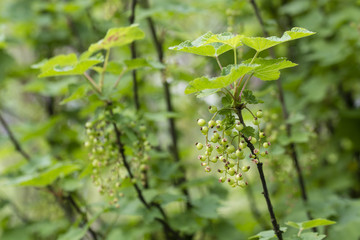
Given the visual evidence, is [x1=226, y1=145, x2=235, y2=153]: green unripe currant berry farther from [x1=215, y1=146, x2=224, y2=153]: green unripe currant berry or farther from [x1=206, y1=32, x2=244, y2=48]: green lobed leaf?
[x1=206, y1=32, x2=244, y2=48]: green lobed leaf

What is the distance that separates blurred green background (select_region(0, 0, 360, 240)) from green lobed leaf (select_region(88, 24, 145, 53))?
0.76m

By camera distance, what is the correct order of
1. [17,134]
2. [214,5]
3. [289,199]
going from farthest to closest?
[17,134], [214,5], [289,199]

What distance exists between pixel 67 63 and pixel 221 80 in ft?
3.36

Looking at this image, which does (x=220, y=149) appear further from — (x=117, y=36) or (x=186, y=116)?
(x=186, y=116)

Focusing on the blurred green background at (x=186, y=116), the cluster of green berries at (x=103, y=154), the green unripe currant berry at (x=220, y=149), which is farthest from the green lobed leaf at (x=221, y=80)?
the blurred green background at (x=186, y=116)

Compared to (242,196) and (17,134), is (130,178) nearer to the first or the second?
(17,134)

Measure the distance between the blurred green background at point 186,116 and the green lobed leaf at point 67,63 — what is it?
733 millimetres

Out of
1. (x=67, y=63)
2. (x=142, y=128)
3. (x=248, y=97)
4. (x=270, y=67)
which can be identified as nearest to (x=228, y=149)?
(x=248, y=97)

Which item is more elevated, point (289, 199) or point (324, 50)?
point (324, 50)

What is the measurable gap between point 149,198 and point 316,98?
212 centimetres

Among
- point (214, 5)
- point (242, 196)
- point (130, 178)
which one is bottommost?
point (242, 196)

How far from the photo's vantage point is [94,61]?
1.84 meters

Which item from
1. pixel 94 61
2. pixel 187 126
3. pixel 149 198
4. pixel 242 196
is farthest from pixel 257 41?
pixel 242 196

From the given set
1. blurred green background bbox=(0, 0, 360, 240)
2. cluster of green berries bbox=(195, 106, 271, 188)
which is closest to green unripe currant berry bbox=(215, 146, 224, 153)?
cluster of green berries bbox=(195, 106, 271, 188)
